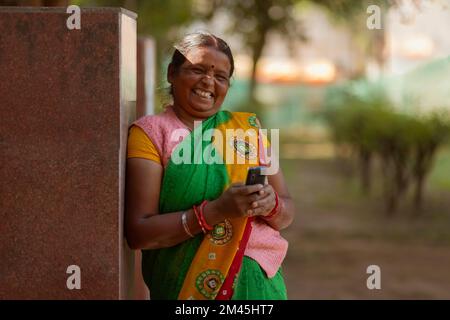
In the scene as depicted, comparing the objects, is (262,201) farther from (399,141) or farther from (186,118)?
(399,141)

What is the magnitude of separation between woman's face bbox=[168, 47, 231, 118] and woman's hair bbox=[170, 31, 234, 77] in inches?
0.6

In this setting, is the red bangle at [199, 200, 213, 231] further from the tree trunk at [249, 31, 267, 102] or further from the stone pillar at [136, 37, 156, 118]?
the tree trunk at [249, 31, 267, 102]

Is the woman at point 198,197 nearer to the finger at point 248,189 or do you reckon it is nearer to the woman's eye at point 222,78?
the woman's eye at point 222,78

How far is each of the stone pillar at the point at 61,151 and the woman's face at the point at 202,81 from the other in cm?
20

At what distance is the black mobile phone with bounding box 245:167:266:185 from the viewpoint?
8.89 ft

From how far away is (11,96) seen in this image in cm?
296

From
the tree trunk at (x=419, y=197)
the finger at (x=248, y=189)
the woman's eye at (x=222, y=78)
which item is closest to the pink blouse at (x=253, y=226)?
the woman's eye at (x=222, y=78)

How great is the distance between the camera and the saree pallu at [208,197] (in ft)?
9.61

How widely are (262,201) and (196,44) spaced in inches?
24.5

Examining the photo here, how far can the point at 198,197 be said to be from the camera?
9.61ft

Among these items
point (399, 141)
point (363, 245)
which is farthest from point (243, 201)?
point (399, 141)
